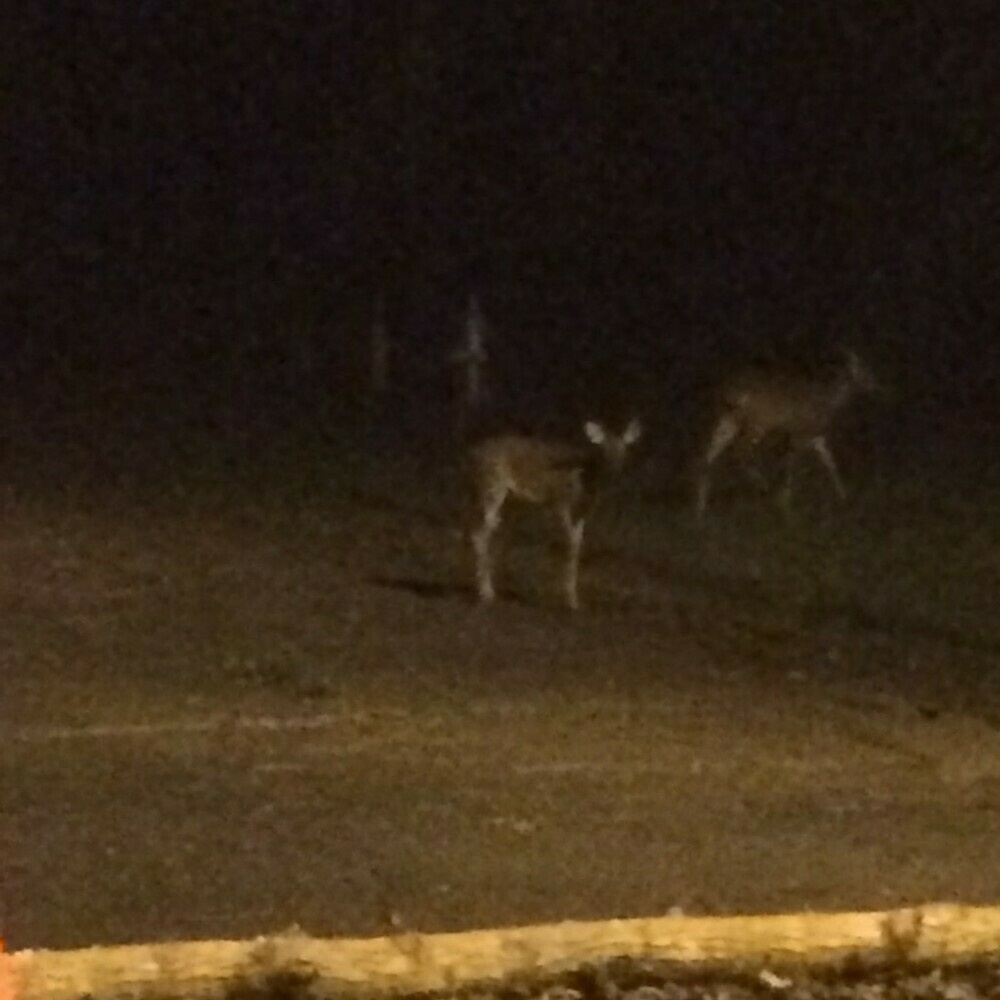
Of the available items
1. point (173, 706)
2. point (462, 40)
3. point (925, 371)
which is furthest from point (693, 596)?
point (462, 40)

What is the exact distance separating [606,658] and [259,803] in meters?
3.00

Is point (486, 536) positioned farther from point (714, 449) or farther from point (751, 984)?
point (751, 984)

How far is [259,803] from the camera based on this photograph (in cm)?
790

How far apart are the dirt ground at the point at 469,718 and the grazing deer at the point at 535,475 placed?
39 centimetres

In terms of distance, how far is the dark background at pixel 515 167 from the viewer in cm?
2872

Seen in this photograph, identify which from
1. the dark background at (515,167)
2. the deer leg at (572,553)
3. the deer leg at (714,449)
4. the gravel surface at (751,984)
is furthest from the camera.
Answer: the dark background at (515,167)

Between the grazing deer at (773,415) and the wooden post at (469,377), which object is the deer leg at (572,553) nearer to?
the grazing deer at (773,415)

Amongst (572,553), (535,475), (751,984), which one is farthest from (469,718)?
(751,984)

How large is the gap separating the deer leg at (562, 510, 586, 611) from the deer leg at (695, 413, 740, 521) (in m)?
2.27

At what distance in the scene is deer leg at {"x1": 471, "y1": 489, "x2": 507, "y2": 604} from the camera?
1184 cm

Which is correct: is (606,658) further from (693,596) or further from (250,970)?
(250,970)

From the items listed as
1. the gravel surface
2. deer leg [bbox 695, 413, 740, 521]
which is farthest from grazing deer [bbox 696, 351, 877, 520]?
the gravel surface

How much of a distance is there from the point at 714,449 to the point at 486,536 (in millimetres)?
3282

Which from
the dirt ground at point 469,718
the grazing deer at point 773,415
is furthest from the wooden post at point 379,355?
the dirt ground at point 469,718
